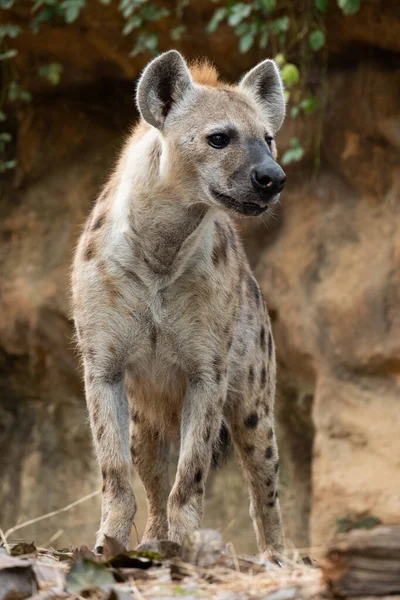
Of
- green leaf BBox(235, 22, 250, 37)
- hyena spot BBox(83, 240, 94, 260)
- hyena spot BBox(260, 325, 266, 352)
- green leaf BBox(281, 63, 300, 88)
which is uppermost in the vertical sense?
green leaf BBox(235, 22, 250, 37)

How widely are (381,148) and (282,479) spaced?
2.23m

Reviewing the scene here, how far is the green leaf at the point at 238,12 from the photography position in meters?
5.31

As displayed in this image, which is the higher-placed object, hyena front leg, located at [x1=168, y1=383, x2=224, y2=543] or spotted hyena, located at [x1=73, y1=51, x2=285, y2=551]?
spotted hyena, located at [x1=73, y1=51, x2=285, y2=551]

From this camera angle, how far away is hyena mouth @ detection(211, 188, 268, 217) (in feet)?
11.2

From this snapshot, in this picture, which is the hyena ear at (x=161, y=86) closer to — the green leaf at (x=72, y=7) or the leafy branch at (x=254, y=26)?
the leafy branch at (x=254, y=26)

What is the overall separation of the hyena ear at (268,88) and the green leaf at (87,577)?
7.09 ft

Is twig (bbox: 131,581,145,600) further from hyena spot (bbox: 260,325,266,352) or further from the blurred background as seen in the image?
the blurred background

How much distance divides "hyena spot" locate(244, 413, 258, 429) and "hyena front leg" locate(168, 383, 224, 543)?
617 mm

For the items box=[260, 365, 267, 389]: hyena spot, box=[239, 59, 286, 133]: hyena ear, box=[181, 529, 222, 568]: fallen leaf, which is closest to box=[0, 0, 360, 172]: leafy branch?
box=[239, 59, 286, 133]: hyena ear

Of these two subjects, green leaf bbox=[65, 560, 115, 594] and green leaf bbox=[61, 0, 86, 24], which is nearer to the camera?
green leaf bbox=[65, 560, 115, 594]

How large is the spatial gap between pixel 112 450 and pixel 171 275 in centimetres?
62

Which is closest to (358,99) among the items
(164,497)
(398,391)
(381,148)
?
(381,148)

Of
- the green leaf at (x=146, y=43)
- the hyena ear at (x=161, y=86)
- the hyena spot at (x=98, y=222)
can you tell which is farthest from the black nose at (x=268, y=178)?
the green leaf at (x=146, y=43)

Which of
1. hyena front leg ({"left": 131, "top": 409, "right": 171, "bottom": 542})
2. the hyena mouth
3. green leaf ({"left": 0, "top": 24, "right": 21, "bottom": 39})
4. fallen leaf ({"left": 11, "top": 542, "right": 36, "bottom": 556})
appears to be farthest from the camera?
green leaf ({"left": 0, "top": 24, "right": 21, "bottom": 39})
